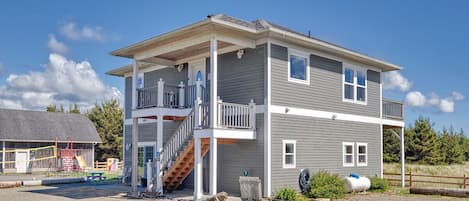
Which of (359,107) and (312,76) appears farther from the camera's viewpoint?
(359,107)

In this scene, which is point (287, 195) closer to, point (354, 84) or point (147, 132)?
point (354, 84)

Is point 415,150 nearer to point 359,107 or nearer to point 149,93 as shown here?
point 359,107

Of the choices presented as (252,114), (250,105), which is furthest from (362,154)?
(250,105)

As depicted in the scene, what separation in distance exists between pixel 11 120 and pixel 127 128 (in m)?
19.6

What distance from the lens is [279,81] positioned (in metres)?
16.6

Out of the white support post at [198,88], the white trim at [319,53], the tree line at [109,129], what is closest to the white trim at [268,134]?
the white trim at [319,53]

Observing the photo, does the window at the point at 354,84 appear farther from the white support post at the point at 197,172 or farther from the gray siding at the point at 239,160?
the white support post at the point at 197,172

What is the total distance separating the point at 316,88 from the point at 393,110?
6.66 metres

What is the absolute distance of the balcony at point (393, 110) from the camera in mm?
22578

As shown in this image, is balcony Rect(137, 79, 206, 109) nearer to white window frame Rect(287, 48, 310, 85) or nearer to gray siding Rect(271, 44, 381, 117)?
gray siding Rect(271, 44, 381, 117)

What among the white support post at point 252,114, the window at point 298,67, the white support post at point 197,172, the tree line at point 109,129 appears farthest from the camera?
the tree line at point 109,129

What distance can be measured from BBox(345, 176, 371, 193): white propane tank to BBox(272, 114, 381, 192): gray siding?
783 millimetres

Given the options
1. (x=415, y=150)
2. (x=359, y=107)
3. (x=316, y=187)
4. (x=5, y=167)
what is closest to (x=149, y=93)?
(x=316, y=187)

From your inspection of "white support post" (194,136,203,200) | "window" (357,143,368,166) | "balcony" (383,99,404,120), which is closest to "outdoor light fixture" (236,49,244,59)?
"white support post" (194,136,203,200)
